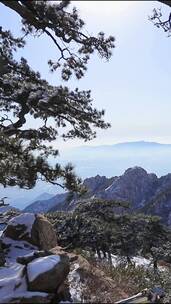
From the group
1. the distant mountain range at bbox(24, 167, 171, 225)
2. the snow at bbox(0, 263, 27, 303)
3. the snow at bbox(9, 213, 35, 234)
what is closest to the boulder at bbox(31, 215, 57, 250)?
the snow at bbox(9, 213, 35, 234)

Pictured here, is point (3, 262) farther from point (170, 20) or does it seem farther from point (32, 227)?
point (170, 20)

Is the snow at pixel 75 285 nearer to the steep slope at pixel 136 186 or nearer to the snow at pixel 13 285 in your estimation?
the snow at pixel 13 285

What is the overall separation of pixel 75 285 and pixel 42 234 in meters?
3.71

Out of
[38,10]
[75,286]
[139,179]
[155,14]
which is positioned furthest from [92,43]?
[139,179]

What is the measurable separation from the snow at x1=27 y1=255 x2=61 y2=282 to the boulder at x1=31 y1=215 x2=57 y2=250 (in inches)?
205

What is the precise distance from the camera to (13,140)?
11.7m

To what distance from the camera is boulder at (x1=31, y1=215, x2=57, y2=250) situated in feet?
46.1

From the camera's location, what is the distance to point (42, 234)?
1423cm

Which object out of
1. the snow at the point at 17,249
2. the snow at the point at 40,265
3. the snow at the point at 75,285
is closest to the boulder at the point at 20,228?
the snow at the point at 17,249

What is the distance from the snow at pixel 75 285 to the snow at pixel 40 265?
1215 millimetres

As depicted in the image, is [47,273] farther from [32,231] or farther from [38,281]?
[32,231]

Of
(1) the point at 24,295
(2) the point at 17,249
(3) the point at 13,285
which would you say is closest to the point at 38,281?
(1) the point at 24,295

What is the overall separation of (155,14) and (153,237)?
37.0 m

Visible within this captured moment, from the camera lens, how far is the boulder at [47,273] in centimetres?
832
